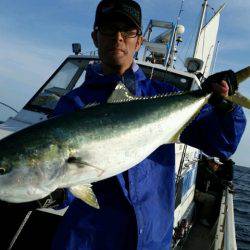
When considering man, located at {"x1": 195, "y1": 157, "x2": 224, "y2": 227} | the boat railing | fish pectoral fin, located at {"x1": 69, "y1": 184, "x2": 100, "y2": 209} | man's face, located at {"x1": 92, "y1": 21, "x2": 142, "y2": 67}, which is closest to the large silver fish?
fish pectoral fin, located at {"x1": 69, "y1": 184, "x2": 100, "y2": 209}

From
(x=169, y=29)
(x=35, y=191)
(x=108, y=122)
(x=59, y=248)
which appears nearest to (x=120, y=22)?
(x=108, y=122)

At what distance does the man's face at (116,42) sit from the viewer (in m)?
2.81

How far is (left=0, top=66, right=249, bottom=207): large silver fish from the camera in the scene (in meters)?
2.12

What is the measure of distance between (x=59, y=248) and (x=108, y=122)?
98 centimetres

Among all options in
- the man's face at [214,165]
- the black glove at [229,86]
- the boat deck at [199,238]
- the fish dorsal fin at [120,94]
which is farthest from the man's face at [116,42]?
the man's face at [214,165]

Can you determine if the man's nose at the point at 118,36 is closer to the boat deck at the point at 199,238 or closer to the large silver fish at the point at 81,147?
the large silver fish at the point at 81,147

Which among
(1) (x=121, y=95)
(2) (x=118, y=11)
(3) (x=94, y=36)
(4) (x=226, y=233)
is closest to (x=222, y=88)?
(1) (x=121, y=95)

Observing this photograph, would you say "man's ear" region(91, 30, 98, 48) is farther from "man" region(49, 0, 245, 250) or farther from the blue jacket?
the blue jacket

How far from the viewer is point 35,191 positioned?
212 centimetres

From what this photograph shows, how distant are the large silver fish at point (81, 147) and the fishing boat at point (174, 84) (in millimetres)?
917

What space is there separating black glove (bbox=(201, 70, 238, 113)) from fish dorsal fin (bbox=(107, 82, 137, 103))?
625 mm

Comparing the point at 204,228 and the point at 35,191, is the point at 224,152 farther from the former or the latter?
the point at 204,228

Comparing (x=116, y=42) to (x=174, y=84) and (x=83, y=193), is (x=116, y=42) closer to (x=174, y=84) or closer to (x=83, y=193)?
(x=83, y=193)

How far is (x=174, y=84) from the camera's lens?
22.2ft
